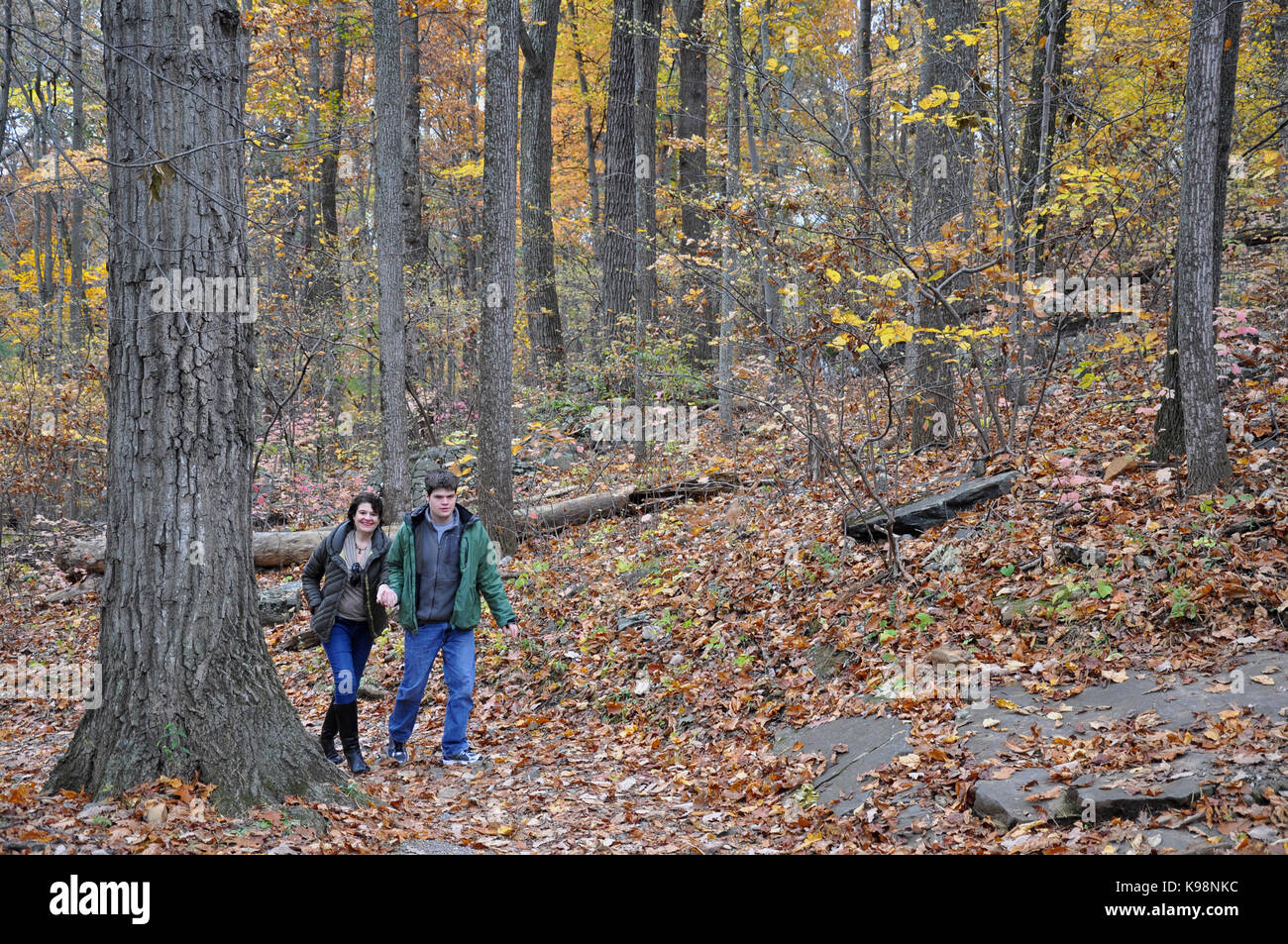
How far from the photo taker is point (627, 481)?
12.7m

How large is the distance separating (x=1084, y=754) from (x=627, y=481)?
8.70 meters

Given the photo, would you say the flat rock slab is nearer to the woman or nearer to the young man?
the young man

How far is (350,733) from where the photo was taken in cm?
608

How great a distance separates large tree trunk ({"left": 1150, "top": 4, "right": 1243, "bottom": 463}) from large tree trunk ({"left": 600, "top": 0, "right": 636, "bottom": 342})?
10.5 metres

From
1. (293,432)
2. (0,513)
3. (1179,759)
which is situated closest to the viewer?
(1179,759)

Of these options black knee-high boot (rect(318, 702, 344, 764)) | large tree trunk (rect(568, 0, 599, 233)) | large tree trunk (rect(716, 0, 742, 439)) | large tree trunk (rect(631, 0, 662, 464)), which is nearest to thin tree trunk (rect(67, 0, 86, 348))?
large tree trunk (rect(631, 0, 662, 464))

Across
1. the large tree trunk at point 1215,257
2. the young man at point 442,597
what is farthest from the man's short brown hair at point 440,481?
the large tree trunk at point 1215,257

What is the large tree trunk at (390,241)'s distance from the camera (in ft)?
38.3

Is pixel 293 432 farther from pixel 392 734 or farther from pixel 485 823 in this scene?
pixel 485 823

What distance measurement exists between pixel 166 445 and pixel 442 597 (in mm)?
2399

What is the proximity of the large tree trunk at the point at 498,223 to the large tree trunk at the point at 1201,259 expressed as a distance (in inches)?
265

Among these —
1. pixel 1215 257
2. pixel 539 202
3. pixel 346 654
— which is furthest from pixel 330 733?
pixel 539 202
